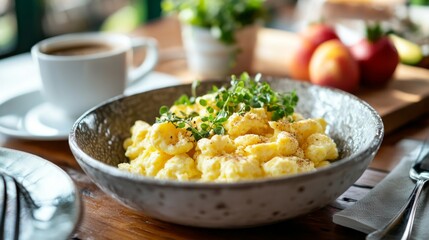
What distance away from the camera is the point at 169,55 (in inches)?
85.7

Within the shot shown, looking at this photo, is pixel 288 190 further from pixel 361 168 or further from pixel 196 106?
pixel 196 106

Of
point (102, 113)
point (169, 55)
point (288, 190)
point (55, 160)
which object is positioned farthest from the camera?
point (169, 55)

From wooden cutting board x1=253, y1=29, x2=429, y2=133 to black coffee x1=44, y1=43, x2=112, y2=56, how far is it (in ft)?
1.88

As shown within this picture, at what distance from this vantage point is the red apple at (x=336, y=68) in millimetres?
1703

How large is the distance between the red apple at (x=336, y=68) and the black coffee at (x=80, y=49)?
0.65 metres

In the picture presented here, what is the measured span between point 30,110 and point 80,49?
0.25 metres

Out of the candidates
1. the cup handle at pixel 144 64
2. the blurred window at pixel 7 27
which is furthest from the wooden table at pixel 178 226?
the blurred window at pixel 7 27

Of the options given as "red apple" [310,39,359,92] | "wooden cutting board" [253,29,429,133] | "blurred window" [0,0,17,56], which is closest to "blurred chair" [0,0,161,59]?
"blurred window" [0,0,17,56]

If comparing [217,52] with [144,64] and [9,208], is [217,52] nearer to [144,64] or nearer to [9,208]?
[144,64]

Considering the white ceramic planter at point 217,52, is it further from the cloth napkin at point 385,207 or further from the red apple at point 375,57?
the cloth napkin at point 385,207

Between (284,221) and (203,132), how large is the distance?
0.72 ft

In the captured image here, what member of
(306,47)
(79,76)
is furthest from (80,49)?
(306,47)

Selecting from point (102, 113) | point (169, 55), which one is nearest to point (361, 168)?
point (102, 113)

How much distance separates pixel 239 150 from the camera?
996 millimetres
